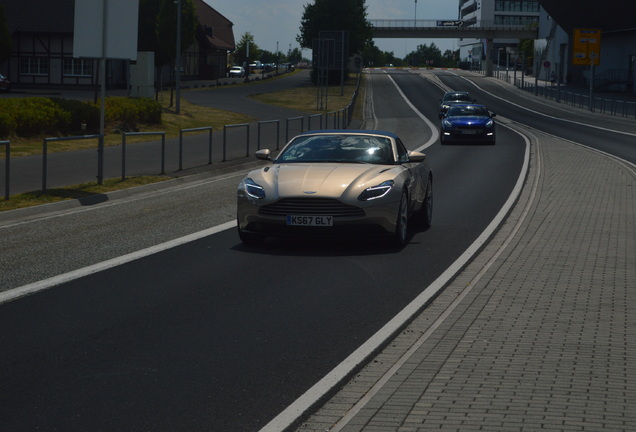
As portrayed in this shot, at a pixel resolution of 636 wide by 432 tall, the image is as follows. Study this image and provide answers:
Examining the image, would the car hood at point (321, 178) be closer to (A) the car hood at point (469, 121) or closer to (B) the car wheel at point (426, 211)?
(B) the car wheel at point (426, 211)

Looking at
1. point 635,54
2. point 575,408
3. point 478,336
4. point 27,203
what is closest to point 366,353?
point 478,336

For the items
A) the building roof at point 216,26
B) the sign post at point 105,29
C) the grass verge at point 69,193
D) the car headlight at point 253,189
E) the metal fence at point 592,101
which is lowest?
the grass verge at point 69,193

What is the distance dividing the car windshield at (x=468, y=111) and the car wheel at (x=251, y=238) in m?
27.4

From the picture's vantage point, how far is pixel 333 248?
12.1 m

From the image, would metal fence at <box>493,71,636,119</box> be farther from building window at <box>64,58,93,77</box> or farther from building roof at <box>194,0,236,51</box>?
building window at <box>64,58,93,77</box>

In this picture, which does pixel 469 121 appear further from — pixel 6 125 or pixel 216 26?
pixel 216 26

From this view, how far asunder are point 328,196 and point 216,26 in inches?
4073

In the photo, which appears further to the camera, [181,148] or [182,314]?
[181,148]

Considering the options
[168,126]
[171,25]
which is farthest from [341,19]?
[168,126]

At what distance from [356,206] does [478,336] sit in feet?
14.0

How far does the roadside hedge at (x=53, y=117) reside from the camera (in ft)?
98.1

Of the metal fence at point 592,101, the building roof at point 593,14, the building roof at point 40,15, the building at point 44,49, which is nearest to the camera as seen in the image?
the metal fence at point 592,101

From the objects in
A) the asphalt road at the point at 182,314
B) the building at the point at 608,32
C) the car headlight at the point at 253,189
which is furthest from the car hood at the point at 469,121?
the building at the point at 608,32

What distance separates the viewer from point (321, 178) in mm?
11852
